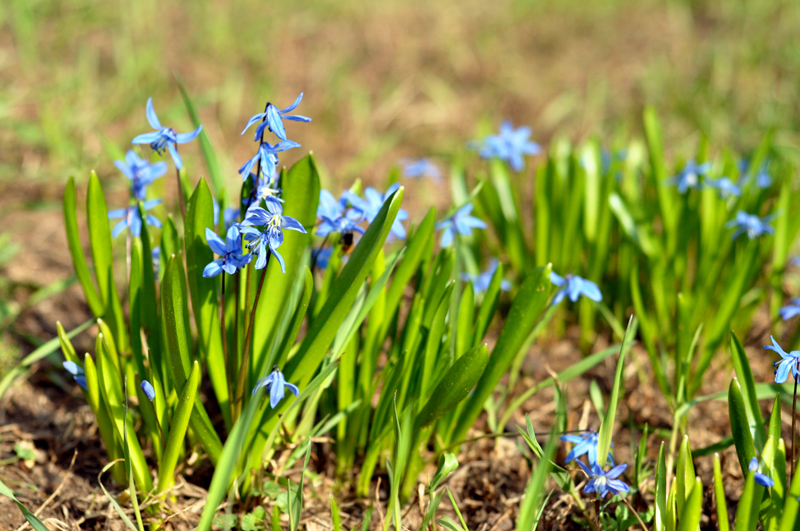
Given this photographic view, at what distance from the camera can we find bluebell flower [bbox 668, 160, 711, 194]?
2834 millimetres

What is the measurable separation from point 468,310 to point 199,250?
851mm

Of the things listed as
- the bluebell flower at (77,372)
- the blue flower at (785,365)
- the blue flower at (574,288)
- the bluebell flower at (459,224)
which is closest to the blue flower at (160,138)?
the bluebell flower at (77,372)

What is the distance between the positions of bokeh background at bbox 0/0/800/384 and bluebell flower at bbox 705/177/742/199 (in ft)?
3.91

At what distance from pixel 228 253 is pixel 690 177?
2305mm

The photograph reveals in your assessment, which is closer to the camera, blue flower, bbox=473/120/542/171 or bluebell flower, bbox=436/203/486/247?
bluebell flower, bbox=436/203/486/247

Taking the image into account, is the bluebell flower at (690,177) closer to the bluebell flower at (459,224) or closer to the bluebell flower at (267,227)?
the bluebell flower at (459,224)

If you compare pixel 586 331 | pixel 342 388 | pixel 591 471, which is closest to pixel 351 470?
pixel 342 388

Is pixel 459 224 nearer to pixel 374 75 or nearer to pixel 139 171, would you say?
pixel 139 171

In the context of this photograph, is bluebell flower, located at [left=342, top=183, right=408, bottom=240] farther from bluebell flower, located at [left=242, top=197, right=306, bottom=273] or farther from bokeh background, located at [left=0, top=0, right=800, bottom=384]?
bokeh background, located at [left=0, top=0, right=800, bottom=384]

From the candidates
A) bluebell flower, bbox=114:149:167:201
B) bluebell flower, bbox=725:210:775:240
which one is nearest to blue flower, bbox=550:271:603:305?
bluebell flower, bbox=725:210:775:240

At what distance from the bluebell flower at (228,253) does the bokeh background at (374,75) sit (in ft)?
7.92

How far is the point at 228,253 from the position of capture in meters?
1.51

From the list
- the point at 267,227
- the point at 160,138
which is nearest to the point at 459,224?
the point at 267,227

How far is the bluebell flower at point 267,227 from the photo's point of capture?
4.65ft
